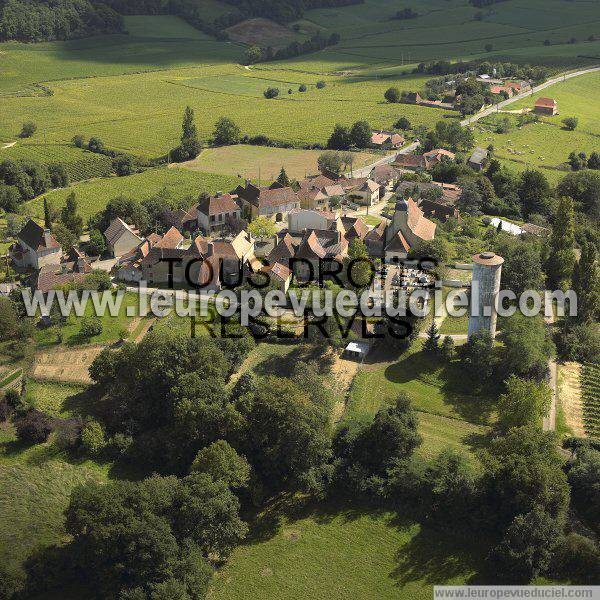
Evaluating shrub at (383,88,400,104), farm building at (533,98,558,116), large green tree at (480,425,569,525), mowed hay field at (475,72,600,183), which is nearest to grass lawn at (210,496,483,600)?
large green tree at (480,425,569,525)

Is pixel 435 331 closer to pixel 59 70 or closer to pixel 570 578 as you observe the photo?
pixel 570 578

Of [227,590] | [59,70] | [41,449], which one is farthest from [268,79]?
[227,590]

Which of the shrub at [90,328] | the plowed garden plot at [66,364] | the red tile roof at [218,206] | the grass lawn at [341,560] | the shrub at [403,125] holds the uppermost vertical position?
the shrub at [403,125]

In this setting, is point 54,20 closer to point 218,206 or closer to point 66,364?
point 218,206

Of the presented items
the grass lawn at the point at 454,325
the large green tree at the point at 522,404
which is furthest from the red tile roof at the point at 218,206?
the large green tree at the point at 522,404

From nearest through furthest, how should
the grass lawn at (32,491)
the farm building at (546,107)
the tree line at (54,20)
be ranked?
the grass lawn at (32,491) → the farm building at (546,107) → the tree line at (54,20)

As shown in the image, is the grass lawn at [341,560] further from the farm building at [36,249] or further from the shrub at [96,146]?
the shrub at [96,146]
